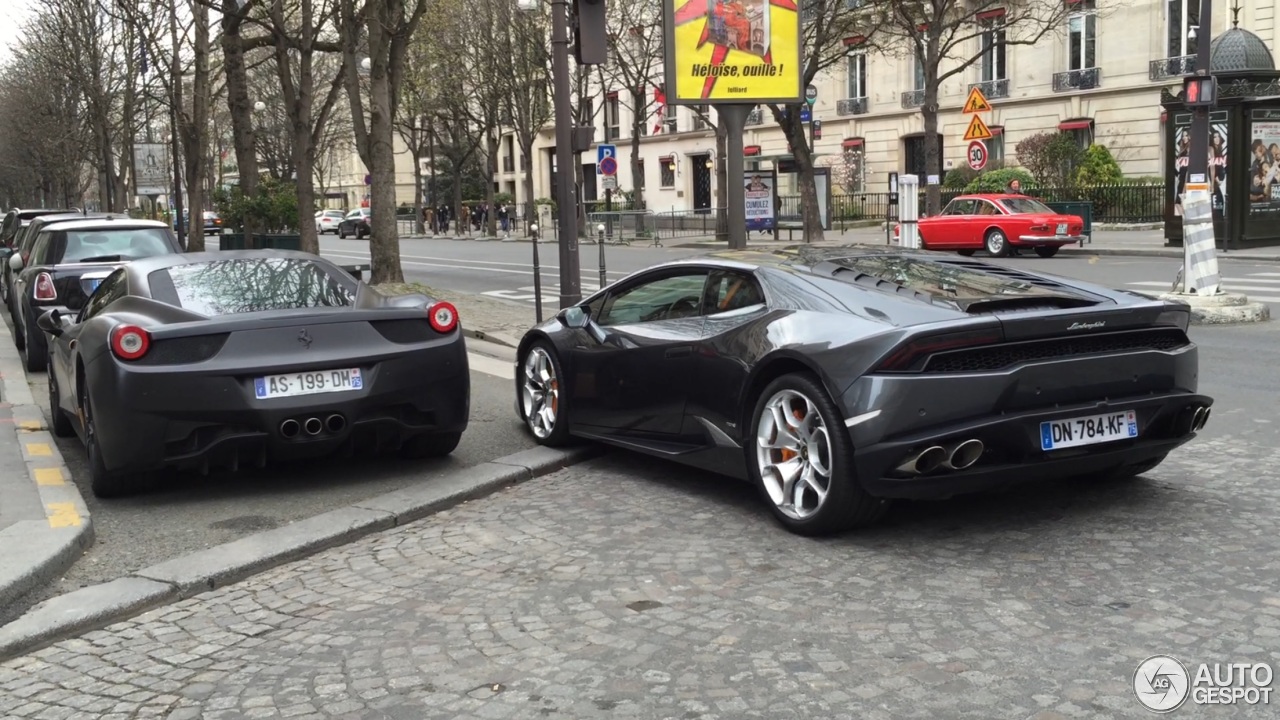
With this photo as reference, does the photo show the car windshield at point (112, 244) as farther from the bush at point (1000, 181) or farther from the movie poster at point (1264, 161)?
the bush at point (1000, 181)

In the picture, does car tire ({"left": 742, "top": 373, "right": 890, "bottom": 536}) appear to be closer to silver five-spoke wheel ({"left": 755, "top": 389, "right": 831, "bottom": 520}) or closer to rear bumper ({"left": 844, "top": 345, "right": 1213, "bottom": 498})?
silver five-spoke wheel ({"left": 755, "top": 389, "right": 831, "bottom": 520})

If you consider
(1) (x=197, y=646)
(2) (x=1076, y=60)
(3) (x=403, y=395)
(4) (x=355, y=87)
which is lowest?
(1) (x=197, y=646)

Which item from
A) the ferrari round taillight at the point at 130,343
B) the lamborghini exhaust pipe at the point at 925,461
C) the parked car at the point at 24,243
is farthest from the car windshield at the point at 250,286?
the parked car at the point at 24,243

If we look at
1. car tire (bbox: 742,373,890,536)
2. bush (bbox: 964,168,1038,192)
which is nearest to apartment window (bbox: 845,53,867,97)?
bush (bbox: 964,168,1038,192)

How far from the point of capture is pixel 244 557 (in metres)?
5.32

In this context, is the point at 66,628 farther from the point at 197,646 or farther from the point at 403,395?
the point at 403,395

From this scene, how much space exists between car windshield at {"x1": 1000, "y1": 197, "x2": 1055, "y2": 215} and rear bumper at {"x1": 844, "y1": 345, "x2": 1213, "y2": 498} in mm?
23191

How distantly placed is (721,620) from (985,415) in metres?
1.42

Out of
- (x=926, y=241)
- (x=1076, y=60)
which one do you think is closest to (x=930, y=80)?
(x=926, y=241)

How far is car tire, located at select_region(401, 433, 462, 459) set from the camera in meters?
7.18

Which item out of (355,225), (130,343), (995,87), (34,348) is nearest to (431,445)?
(130,343)

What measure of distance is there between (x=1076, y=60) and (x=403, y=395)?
43426 mm

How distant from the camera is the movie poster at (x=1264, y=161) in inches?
1003

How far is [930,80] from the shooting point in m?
32.8
